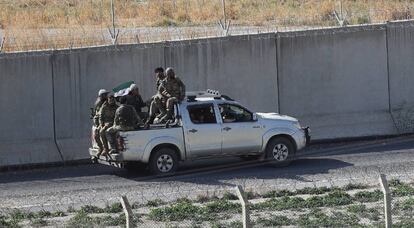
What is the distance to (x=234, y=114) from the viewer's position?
23594 millimetres

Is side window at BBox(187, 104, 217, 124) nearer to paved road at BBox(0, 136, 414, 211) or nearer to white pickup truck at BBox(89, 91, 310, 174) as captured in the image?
white pickup truck at BBox(89, 91, 310, 174)

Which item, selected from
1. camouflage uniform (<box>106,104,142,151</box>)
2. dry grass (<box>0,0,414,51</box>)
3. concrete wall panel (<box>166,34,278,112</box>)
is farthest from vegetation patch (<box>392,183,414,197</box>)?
dry grass (<box>0,0,414,51</box>)

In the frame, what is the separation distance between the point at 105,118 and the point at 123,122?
682mm

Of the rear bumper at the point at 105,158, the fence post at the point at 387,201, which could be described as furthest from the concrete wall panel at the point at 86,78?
the fence post at the point at 387,201

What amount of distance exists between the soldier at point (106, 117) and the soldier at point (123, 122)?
5.9 inches

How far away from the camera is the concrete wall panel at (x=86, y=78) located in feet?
85.3

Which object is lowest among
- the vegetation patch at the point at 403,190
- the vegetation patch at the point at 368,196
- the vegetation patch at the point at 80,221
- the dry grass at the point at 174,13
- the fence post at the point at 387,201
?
the vegetation patch at the point at 368,196

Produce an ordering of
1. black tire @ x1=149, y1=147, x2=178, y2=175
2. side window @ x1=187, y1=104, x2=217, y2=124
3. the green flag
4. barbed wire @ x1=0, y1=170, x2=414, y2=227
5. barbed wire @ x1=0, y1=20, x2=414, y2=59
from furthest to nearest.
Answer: barbed wire @ x1=0, y1=20, x2=414, y2=59 → the green flag → side window @ x1=187, y1=104, x2=217, y2=124 → black tire @ x1=149, y1=147, x2=178, y2=175 → barbed wire @ x1=0, y1=170, x2=414, y2=227

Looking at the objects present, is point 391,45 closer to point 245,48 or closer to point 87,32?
point 245,48

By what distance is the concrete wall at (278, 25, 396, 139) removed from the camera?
27.4 metres

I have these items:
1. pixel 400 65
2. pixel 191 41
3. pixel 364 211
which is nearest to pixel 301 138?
pixel 191 41

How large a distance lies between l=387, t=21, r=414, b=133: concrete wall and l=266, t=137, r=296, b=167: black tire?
4795 millimetres

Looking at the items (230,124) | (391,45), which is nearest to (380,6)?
(391,45)

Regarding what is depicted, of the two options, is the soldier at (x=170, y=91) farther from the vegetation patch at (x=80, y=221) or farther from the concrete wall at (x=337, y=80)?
the vegetation patch at (x=80, y=221)
